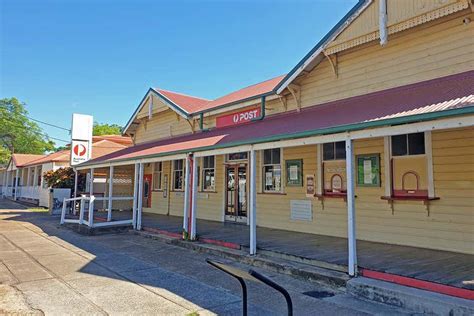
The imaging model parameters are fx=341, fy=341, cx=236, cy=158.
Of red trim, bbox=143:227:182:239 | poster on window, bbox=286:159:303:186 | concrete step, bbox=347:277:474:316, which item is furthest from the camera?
red trim, bbox=143:227:182:239

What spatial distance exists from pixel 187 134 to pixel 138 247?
5.73 meters

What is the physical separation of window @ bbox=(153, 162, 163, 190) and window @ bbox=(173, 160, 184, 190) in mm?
1306

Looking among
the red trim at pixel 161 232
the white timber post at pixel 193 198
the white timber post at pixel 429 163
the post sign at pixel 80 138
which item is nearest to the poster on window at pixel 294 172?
the white timber post at pixel 193 198

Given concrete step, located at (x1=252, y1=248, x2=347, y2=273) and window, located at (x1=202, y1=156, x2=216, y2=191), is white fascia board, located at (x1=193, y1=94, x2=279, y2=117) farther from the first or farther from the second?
concrete step, located at (x1=252, y1=248, x2=347, y2=273)

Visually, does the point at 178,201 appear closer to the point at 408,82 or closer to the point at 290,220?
the point at 290,220

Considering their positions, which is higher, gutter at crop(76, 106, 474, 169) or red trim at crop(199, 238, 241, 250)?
gutter at crop(76, 106, 474, 169)

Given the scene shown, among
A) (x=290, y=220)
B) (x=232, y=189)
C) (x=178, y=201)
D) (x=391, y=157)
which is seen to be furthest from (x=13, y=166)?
(x=391, y=157)

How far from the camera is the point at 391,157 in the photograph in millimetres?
7855

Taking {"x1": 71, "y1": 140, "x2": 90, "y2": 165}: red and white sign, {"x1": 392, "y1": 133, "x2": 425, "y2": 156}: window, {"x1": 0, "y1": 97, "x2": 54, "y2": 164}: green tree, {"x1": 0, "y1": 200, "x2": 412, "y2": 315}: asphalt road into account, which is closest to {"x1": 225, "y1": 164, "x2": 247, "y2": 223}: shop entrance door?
→ {"x1": 0, "y1": 200, "x2": 412, "y2": 315}: asphalt road

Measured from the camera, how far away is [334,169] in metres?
8.97

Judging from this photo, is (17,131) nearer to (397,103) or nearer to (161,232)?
(161,232)

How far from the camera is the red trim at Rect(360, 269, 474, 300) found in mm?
4414

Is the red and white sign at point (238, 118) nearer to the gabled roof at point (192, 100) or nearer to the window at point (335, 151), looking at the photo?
the gabled roof at point (192, 100)

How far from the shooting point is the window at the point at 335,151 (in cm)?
886
